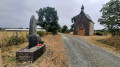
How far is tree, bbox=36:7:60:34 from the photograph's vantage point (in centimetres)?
2273

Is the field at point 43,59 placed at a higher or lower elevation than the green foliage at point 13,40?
lower

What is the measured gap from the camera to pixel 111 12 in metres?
11.1

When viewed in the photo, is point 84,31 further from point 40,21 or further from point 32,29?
point 32,29

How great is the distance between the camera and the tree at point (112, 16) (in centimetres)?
1021

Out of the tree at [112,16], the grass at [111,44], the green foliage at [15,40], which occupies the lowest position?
the grass at [111,44]

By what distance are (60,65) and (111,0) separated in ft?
41.3

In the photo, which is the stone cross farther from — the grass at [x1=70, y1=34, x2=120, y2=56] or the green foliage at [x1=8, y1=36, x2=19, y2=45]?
the grass at [x1=70, y1=34, x2=120, y2=56]

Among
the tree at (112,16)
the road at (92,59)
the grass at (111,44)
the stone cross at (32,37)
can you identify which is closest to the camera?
the road at (92,59)

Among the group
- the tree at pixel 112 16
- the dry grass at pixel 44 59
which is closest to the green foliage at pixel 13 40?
the dry grass at pixel 44 59

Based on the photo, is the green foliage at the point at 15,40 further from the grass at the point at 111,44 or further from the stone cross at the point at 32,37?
the grass at the point at 111,44

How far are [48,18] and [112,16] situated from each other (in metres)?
16.7

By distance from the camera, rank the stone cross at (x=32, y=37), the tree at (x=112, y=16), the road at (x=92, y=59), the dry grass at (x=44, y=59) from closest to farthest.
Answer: the dry grass at (x=44, y=59), the road at (x=92, y=59), the stone cross at (x=32, y=37), the tree at (x=112, y=16)

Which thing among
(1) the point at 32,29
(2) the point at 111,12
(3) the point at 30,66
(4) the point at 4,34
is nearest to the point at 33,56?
(3) the point at 30,66

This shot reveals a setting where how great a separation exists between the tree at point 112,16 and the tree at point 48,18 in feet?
47.0
